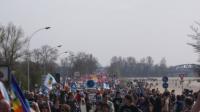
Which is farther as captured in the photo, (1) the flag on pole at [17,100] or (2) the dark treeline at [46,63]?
(2) the dark treeline at [46,63]

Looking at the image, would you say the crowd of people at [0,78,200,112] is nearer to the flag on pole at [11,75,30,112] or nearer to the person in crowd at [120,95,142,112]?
the person in crowd at [120,95,142,112]

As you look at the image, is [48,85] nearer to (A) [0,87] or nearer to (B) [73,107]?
(B) [73,107]

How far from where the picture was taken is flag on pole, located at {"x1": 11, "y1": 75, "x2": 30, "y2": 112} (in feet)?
31.2

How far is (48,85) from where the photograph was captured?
1364 inches

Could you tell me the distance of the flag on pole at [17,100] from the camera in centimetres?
951

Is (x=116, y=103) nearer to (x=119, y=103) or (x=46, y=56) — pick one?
(x=119, y=103)

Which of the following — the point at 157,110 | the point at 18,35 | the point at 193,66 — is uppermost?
the point at 18,35

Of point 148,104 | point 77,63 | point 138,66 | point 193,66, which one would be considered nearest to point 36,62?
point 77,63

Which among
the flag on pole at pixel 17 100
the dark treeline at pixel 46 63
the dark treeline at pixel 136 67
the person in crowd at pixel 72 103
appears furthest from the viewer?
the dark treeline at pixel 136 67

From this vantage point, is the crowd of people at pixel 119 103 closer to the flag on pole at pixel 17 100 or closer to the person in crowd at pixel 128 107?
the person in crowd at pixel 128 107

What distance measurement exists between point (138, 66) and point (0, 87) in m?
186

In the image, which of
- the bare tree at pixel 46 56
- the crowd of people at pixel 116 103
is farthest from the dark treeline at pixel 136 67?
the crowd of people at pixel 116 103

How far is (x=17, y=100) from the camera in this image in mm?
9656

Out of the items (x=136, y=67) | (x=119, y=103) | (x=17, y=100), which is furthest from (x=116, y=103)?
(x=136, y=67)
